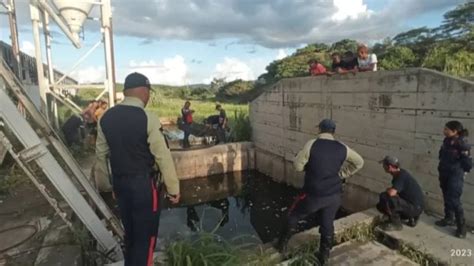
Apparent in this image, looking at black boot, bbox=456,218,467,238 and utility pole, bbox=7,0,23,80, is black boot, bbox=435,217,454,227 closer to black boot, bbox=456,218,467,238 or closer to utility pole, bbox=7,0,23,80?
black boot, bbox=456,218,467,238

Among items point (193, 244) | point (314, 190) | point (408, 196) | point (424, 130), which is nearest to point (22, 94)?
point (193, 244)

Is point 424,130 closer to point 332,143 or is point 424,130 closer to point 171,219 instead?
point 332,143

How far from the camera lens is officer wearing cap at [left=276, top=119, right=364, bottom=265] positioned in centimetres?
304

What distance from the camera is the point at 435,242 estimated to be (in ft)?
12.0

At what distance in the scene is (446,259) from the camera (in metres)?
3.30

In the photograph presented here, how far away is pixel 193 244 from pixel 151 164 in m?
1.04

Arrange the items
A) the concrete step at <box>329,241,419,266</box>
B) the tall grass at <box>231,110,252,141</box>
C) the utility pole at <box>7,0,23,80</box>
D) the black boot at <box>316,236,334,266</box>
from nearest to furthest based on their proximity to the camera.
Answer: the black boot at <box>316,236,334,266</box> < the concrete step at <box>329,241,419,266</box> < the utility pole at <box>7,0,23,80</box> < the tall grass at <box>231,110,252,141</box>

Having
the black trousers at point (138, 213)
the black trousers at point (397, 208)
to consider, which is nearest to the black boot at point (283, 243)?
the black trousers at point (397, 208)

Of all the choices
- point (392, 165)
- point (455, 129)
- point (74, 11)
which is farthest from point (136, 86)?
point (74, 11)

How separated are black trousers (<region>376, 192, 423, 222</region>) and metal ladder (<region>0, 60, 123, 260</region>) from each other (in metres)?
3.21

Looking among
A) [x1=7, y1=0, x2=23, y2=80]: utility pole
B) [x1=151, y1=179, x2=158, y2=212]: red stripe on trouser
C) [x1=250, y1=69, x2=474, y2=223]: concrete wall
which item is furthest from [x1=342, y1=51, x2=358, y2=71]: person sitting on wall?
[x1=7, y1=0, x2=23, y2=80]: utility pole

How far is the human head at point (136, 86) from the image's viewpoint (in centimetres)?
236

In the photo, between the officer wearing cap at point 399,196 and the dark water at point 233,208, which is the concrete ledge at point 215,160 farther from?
the officer wearing cap at point 399,196

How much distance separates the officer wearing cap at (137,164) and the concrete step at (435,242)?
2808 millimetres
